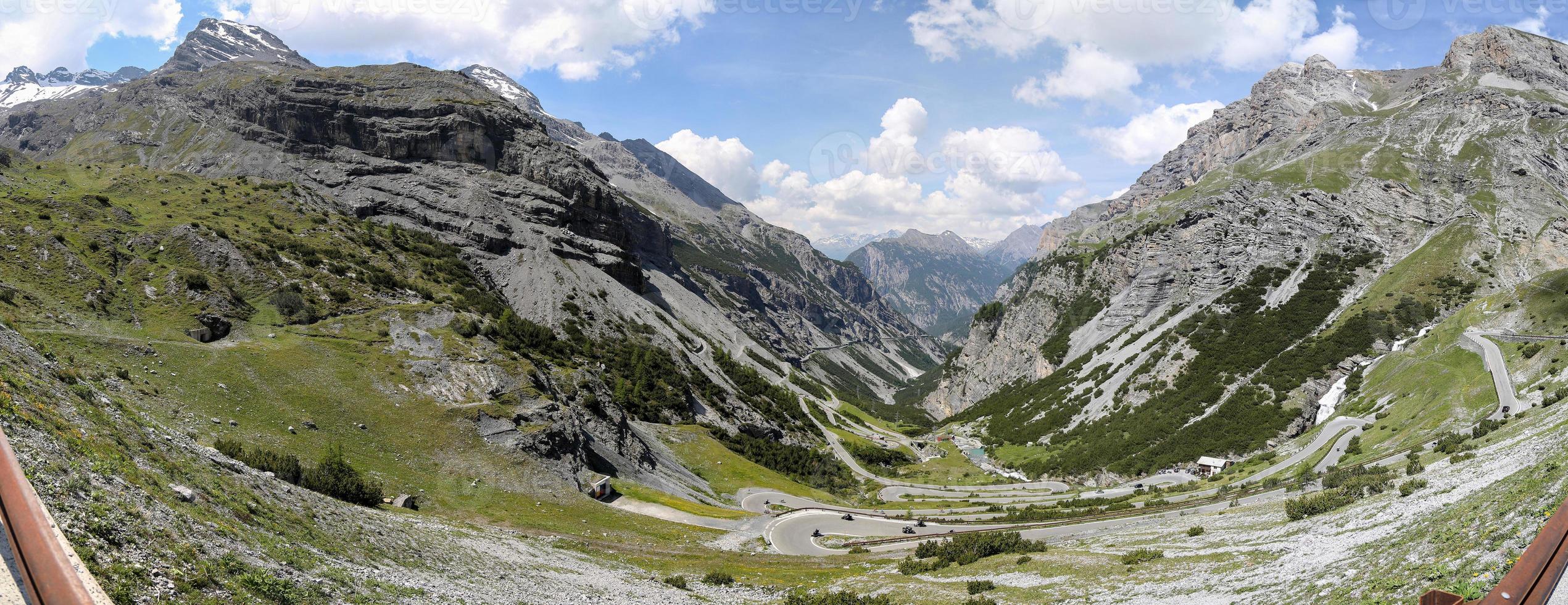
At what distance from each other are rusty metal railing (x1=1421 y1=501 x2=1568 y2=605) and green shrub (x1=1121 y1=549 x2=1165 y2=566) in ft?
86.3

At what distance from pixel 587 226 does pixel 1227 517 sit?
14975cm

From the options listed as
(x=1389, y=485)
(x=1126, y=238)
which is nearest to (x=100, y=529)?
(x=1389, y=485)

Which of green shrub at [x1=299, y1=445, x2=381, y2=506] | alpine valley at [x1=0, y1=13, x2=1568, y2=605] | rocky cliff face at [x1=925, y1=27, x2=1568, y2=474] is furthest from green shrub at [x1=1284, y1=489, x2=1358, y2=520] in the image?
rocky cliff face at [x1=925, y1=27, x2=1568, y2=474]

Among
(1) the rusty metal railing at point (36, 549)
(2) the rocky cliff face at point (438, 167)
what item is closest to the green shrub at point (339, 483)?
(1) the rusty metal railing at point (36, 549)

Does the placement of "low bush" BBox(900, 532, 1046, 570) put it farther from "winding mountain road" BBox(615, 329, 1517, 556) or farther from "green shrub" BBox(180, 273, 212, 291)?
"green shrub" BBox(180, 273, 212, 291)

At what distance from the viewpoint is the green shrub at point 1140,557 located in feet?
90.1

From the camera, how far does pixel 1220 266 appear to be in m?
Result: 137

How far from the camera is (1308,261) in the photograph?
401ft

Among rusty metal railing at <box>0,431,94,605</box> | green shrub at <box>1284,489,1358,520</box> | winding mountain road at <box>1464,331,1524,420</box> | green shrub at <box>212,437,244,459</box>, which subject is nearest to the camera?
rusty metal railing at <box>0,431,94,605</box>

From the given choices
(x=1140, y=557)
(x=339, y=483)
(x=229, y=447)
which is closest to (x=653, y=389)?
(x=339, y=483)

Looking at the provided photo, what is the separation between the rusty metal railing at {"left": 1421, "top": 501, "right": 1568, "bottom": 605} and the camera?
13.8ft

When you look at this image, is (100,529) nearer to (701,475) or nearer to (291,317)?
(291,317)

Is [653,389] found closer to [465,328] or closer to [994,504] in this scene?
[465,328]

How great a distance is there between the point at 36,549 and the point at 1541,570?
33.3 ft
